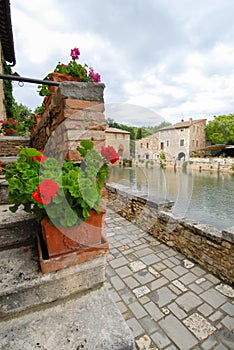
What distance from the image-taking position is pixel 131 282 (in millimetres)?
1865

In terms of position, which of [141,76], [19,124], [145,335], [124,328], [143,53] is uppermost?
[143,53]

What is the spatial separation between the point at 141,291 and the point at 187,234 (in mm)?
1026

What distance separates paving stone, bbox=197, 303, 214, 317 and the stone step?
3.94 feet

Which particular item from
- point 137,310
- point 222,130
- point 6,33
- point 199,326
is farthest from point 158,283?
point 222,130

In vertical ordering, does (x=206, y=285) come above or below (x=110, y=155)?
below

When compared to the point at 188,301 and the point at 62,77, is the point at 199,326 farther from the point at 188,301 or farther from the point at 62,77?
the point at 62,77

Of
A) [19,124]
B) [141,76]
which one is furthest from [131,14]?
[19,124]

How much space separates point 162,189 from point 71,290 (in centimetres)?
287

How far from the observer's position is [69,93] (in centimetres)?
94

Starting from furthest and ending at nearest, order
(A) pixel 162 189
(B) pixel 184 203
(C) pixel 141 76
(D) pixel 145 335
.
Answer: (A) pixel 162 189 < (B) pixel 184 203 < (C) pixel 141 76 < (D) pixel 145 335

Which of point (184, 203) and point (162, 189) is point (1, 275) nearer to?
point (184, 203)

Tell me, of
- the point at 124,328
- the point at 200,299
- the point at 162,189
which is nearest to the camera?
the point at 124,328

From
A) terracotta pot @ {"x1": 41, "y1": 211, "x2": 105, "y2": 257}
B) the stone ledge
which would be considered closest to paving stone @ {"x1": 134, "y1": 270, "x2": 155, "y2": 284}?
the stone ledge

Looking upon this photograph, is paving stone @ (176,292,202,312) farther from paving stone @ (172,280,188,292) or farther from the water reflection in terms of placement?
the water reflection
